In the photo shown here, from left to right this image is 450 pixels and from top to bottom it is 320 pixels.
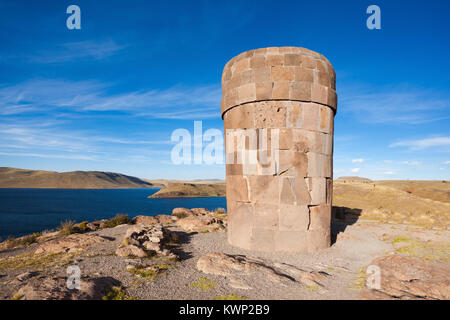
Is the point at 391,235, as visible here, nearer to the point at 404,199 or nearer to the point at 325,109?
the point at 325,109

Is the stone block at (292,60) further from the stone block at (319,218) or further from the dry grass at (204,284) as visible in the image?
the dry grass at (204,284)

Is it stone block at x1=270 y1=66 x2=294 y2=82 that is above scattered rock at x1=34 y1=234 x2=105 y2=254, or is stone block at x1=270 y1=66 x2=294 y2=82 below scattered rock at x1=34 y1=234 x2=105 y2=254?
above

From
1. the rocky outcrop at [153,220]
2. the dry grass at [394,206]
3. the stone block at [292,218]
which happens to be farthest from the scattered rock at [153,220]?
the dry grass at [394,206]

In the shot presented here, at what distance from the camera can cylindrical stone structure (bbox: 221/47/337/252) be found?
23.1ft

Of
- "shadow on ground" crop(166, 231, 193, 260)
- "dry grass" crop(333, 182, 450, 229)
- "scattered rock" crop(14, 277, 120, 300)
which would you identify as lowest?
"dry grass" crop(333, 182, 450, 229)

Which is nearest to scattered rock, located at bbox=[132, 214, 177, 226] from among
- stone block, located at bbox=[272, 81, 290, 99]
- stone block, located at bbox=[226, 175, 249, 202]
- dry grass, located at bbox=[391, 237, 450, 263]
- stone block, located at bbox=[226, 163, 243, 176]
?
stone block, located at bbox=[226, 175, 249, 202]

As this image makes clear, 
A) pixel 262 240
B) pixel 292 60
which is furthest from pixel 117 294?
pixel 292 60

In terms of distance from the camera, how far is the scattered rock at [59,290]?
351 cm

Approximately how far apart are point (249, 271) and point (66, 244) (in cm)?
610

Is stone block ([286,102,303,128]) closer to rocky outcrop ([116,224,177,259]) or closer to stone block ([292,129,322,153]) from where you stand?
stone block ([292,129,322,153])

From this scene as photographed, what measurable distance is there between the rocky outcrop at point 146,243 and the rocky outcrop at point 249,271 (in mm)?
1338

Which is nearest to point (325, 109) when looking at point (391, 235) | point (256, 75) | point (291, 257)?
point (256, 75)

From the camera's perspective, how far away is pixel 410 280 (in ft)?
15.8

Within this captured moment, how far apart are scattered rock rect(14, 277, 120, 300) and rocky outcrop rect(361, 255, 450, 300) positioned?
4711 mm
